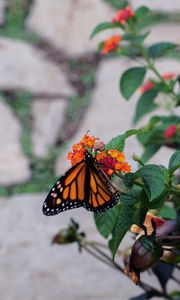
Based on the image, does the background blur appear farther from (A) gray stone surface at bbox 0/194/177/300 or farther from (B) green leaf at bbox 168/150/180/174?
(B) green leaf at bbox 168/150/180/174

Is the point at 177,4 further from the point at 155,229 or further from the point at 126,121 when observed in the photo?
the point at 155,229

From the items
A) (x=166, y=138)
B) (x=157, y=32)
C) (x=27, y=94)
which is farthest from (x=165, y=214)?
(x=157, y=32)

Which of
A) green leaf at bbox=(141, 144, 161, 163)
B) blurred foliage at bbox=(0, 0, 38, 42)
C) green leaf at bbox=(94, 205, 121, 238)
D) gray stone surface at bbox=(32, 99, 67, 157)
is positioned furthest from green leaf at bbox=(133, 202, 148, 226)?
blurred foliage at bbox=(0, 0, 38, 42)

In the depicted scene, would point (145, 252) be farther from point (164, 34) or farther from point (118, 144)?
point (164, 34)

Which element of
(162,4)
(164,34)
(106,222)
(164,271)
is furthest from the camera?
(162,4)

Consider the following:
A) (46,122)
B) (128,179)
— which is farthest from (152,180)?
(46,122)
